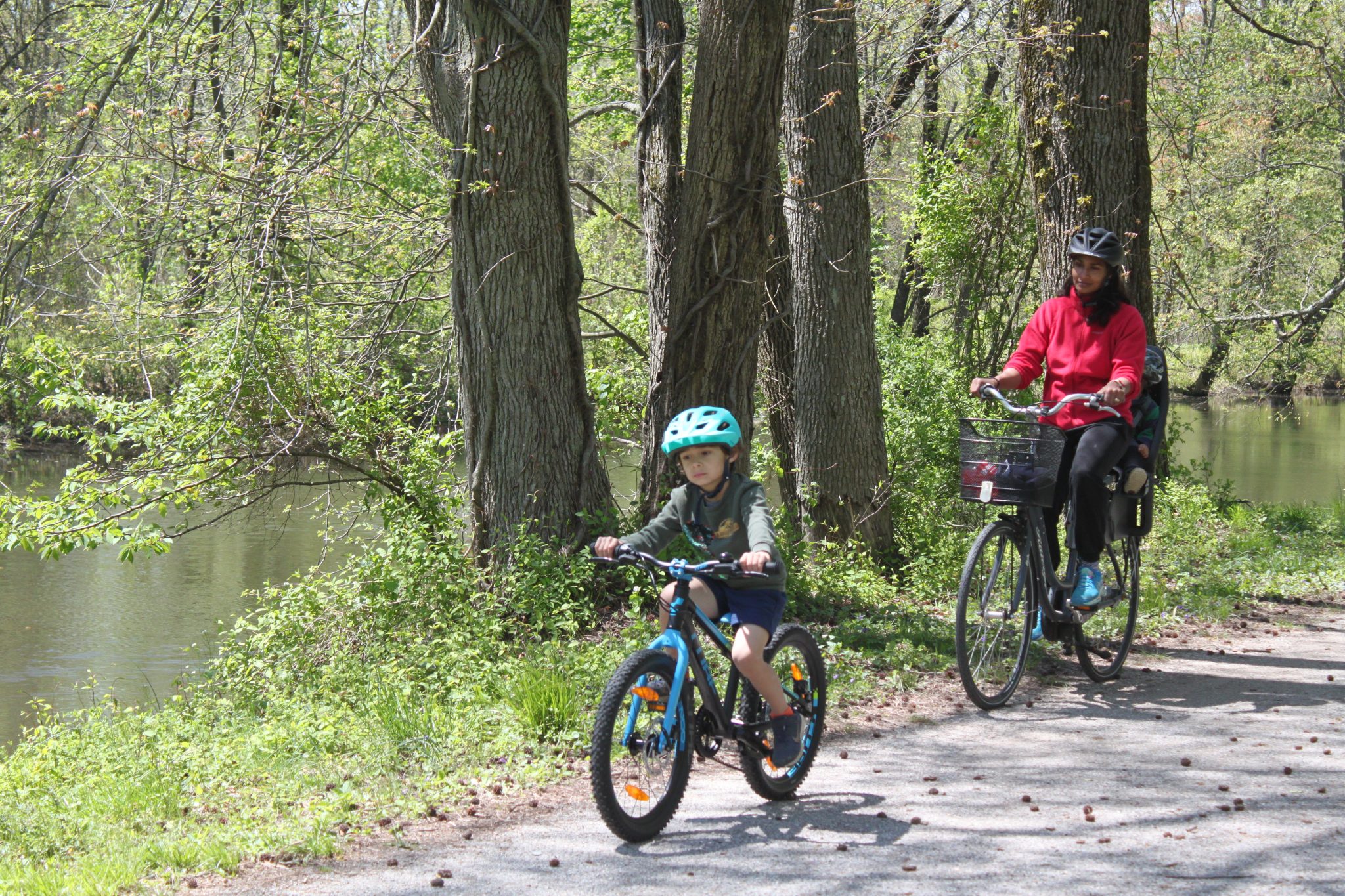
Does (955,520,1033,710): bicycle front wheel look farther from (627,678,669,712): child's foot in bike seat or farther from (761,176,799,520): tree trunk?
(761,176,799,520): tree trunk

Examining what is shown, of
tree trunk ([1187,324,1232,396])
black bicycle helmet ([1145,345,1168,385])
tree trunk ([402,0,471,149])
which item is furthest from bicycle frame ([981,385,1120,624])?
tree trunk ([1187,324,1232,396])

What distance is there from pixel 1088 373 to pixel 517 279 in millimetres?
3444

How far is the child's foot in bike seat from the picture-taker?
14.1 ft

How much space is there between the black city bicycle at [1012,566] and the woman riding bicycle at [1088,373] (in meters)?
0.09

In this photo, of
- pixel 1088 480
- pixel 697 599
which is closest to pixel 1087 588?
pixel 1088 480

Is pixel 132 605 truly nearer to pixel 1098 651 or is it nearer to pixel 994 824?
pixel 1098 651

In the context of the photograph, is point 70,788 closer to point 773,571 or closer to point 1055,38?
point 773,571

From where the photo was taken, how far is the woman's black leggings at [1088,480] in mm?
6215

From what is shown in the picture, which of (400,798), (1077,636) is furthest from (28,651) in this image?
(1077,636)

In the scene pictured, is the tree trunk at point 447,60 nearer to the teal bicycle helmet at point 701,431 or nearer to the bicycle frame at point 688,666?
the teal bicycle helmet at point 701,431

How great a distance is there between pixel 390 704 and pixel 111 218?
11.9 ft

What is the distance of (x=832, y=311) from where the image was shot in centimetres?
1161

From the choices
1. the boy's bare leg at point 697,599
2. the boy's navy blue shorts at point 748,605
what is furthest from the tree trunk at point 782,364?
the boy's bare leg at point 697,599

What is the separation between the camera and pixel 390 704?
5.78 meters
